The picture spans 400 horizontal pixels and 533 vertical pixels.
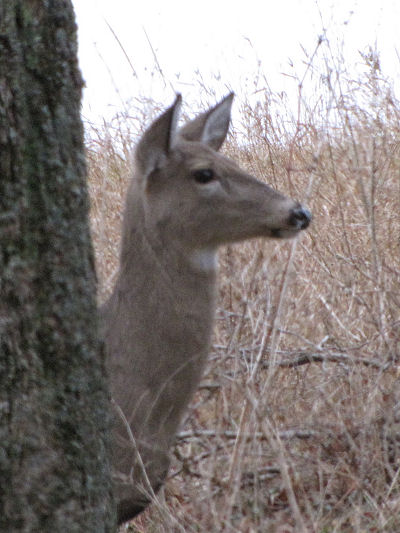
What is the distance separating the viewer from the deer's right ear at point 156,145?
3.72 m

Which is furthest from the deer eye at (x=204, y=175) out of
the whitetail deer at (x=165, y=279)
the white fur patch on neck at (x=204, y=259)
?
the white fur patch on neck at (x=204, y=259)

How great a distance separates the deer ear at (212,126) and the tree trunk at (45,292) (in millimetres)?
1463

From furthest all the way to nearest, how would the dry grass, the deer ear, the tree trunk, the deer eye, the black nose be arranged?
the deer ear < the deer eye < the black nose < the dry grass < the tree trunk

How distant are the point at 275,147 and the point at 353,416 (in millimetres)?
3114

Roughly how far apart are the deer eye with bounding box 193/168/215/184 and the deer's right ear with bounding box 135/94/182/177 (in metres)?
0.14

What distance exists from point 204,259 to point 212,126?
76 centimetres

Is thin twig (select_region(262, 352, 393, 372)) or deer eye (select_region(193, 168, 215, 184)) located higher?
deer eye (select_region(193, 168, 215, 184))

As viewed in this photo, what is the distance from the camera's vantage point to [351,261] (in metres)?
4.65

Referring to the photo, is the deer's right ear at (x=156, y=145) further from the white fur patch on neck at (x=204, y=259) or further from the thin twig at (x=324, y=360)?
the thin twig at (x=324, y=360)

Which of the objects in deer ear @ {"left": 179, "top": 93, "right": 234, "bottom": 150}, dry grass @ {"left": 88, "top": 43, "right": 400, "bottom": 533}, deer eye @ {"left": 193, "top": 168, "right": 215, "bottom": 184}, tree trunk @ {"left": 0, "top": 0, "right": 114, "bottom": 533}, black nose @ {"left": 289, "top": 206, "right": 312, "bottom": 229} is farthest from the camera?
deer ear @ {"left": 179, "top": 93, "right": 234, "bottom": 150}

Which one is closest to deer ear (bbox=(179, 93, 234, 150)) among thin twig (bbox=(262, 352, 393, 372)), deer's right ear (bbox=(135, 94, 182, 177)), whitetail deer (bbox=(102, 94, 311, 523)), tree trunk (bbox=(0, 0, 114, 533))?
whitetail deer (bbox=(102, 94, 311, 523))

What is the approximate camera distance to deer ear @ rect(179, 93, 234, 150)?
4160mm

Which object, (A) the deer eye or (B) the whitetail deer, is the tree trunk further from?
(A) the deer eye

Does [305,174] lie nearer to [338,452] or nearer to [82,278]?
[338,452]
